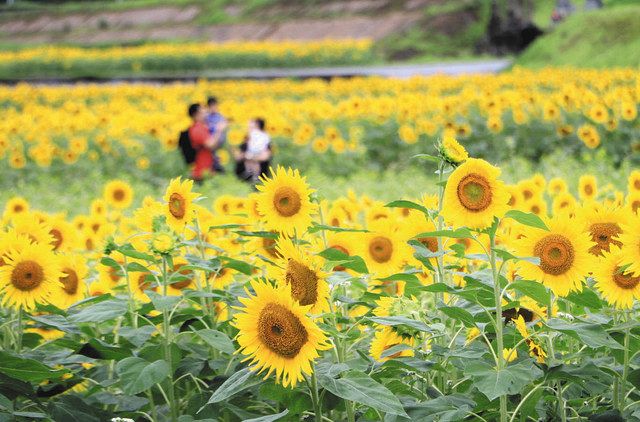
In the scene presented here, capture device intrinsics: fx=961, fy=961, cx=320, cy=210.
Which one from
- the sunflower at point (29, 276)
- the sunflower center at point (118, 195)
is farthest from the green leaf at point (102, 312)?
the sunflower center at point (118, 195)

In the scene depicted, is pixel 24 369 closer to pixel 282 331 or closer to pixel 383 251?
pixel 282 331

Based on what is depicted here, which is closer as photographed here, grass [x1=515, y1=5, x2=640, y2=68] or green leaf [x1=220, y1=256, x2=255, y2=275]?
green leaf [x1=220, y1=256, x2=255, y2=275]

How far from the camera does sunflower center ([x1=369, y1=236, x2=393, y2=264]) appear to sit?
2770 mm

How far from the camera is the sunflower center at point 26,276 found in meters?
2.48

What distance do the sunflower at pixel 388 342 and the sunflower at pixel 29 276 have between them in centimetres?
85

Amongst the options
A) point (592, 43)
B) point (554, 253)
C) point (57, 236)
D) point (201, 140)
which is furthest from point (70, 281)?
point (592, 43)

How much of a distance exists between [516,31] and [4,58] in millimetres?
16535

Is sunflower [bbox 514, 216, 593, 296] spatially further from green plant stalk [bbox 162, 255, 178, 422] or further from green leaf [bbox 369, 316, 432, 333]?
green plant stalk [bbox 162, 255, 178, 422]

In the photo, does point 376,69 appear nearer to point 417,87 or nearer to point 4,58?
point 417,87

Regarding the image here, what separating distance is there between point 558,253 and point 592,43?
19.1 m

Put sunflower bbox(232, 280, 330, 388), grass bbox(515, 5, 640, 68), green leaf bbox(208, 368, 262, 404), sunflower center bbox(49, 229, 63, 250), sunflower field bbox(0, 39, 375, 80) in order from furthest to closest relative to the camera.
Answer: sunflower field bbox(0, 39, 375, 80) → grass bbox(515, 5, 640, 68) → sunflower center bbox(49, 229, 63, 250) → green leaf bbox(208, 368, 262, 404) → sunflower bbox(232, 280, 330, 388)

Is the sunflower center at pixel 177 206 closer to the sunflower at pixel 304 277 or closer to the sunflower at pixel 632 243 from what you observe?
the sunflower at pixel 304 277

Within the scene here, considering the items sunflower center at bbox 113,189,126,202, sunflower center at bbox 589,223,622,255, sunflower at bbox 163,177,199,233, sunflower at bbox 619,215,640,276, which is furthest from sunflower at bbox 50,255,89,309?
sunflower center at bbox 113,189,126,202

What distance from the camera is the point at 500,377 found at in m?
1.99
